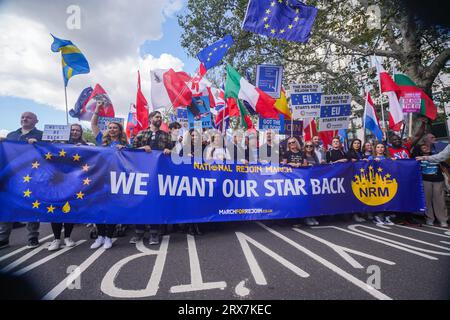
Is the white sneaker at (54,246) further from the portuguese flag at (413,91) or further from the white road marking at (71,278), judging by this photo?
the portuguese flag at (413,91)

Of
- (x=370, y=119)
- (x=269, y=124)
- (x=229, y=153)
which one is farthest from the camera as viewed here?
(x=269, y=124)

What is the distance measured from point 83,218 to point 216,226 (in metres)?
2.46

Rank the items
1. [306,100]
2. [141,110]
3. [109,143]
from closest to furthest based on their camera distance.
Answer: [109,143] < [306,100] < [141,110]

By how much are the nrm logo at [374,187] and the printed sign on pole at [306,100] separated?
6.92 ft

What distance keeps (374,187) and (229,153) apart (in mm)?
3465

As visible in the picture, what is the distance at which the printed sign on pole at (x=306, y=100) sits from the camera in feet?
20.6

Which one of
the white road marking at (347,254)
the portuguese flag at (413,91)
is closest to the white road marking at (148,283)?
the white road marking at (347,254)

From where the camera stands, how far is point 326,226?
4.89 m

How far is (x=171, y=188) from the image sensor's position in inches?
155

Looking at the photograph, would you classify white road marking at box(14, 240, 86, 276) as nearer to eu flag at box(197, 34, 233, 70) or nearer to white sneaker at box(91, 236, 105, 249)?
white sneaker at box(91, 236, 105, 249)

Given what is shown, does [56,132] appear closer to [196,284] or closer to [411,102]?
[196,284]

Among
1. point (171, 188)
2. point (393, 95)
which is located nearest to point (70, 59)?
point (171, 188)
